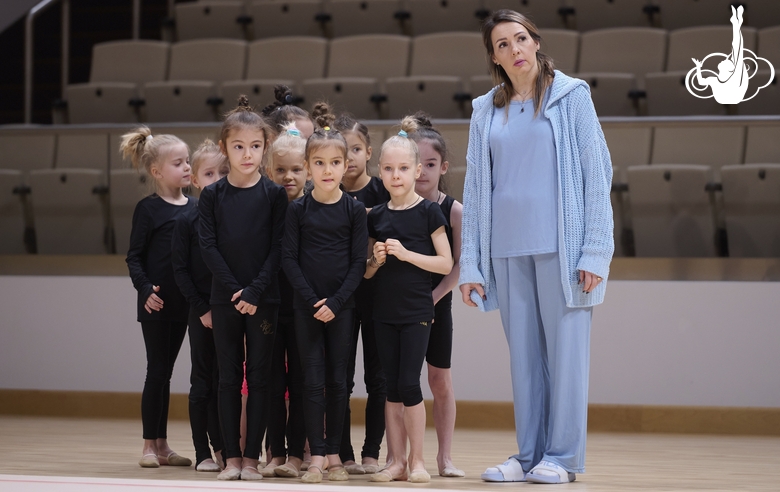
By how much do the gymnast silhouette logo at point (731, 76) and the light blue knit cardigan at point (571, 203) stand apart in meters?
2.29

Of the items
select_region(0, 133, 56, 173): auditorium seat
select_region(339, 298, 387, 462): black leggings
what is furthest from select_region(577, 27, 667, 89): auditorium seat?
select_region(339, 298, 387, 462): black leggings

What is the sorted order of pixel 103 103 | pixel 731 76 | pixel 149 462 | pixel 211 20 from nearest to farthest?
1. pixel 149 462
2. pixel 731 76
3. pixel 103 103
4. pixel 211 20

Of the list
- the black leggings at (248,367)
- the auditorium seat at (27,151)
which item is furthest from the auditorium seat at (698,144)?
the auditorium seat at (27,151)

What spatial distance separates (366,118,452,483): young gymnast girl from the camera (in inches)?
94.4

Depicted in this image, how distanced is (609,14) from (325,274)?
12.4 feet

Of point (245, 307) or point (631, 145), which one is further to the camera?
point (631, 145)

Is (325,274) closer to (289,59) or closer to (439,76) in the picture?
(439,76)

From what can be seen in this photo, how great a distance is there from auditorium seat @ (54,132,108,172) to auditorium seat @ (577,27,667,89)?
8.56 ft

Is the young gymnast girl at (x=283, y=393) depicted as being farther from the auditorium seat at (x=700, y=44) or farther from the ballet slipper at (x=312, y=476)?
the auditorium seat at (x=700, y=44)

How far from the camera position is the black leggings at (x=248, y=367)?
248cm

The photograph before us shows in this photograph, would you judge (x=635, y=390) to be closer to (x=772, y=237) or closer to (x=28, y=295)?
(x=772, y=237)

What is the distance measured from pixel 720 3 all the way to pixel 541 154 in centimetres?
355

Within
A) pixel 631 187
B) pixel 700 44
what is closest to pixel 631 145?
pixel 631 187

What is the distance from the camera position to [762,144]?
378cm
